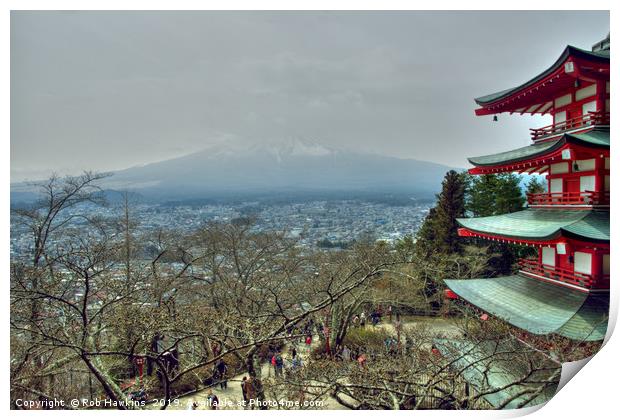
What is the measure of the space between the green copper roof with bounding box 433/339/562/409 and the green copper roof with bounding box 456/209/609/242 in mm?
1496

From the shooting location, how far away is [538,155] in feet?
15.8

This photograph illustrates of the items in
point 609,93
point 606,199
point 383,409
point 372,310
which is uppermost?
point 609,93

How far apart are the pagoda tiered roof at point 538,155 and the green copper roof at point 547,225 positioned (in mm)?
748

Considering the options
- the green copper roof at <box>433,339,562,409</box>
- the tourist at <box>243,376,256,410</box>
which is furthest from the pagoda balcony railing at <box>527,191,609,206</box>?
the tourist at <box>243,376,256,410</box>

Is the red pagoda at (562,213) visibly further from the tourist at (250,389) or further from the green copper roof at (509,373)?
the tourist at (250,389)

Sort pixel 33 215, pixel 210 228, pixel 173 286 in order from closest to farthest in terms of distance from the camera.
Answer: pixel 33 215 < pixel 173 286 < pixel 210 228

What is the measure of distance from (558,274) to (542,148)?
1.80 metres

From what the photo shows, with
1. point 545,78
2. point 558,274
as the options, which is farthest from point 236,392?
point 545,78

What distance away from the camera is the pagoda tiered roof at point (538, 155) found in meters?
4.32

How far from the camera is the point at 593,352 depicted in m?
4.46

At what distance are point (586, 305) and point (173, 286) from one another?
7216 millimetres

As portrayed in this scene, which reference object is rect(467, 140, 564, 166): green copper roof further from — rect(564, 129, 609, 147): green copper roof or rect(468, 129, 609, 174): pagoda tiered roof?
rect(564, 129, 609, 147): green copper roof

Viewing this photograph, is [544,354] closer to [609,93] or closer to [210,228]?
[609,93]
